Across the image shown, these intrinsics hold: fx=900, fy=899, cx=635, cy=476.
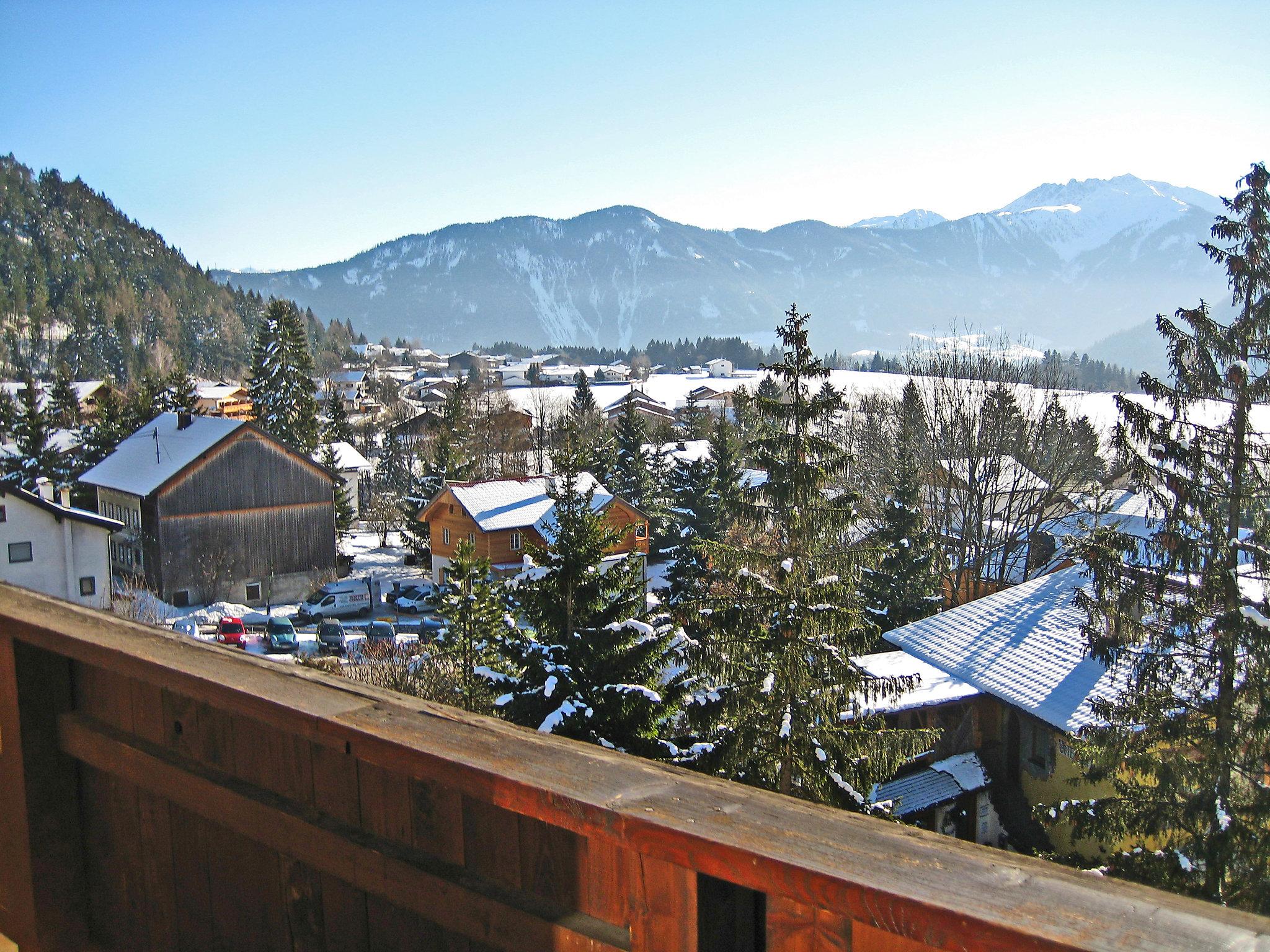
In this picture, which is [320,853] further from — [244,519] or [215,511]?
[244,519]

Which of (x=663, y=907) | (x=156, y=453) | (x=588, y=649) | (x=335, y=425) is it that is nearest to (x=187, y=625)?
(x=156, y=453)

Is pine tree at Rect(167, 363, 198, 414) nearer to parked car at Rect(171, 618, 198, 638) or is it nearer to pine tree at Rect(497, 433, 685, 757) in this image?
parked car at Rect(171, 618, 198, 638)

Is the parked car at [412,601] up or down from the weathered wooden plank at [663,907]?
down

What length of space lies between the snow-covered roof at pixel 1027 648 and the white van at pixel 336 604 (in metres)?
19.8

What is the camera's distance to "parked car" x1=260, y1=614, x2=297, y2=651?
25812 millimetres

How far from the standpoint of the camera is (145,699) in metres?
2.00

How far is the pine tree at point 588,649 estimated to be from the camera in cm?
1059

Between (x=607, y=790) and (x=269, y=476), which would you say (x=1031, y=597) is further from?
(x=269, y=476)

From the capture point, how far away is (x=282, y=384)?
45125mm

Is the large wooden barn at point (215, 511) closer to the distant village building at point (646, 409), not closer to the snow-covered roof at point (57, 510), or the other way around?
the snow-covered roof at point (57, 510)

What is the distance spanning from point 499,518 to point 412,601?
14.3ft

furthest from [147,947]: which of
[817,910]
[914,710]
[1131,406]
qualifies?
[914,710]

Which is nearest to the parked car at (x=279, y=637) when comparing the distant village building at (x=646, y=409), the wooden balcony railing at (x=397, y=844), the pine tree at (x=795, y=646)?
the pine tree at (x=795, y=646)

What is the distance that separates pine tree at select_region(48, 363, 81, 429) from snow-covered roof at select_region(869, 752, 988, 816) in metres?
49.9
